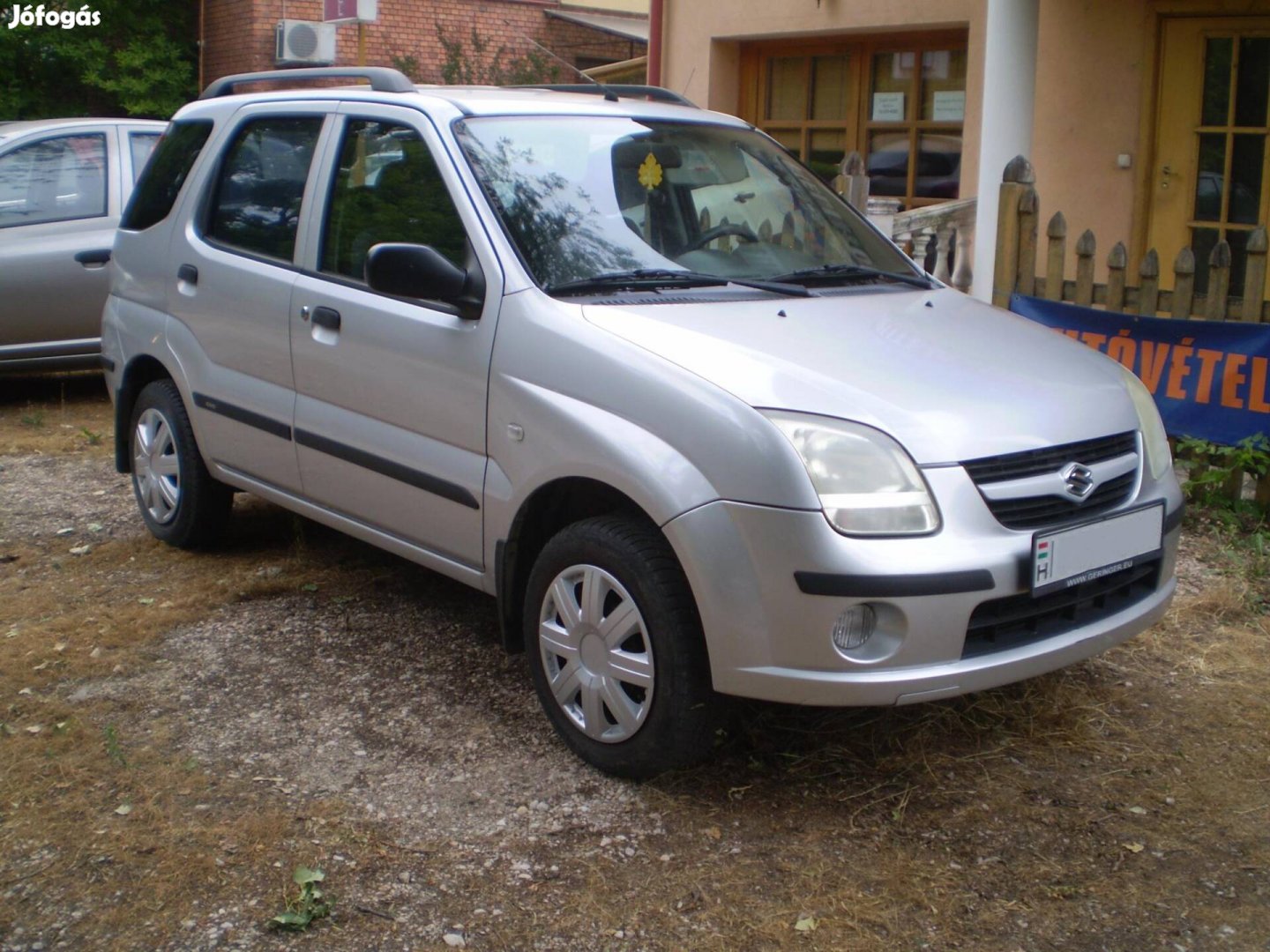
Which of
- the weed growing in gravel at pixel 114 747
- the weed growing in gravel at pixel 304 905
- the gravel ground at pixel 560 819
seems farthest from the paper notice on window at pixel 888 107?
the weed growing in gravel at pixel 304 905

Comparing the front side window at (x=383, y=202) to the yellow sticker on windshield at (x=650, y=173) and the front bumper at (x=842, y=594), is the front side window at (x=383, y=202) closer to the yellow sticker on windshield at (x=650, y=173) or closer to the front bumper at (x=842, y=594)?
the yellow sticker on windshield at (x=650, y=173)

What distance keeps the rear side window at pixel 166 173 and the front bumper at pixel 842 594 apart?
323 cm

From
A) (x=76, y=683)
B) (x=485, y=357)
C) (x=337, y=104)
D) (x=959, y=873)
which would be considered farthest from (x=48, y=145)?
(x=959, y=873)

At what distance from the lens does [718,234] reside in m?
4.48

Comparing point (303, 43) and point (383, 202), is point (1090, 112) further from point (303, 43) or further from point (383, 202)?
point (303, 43)

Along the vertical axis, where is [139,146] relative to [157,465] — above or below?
above

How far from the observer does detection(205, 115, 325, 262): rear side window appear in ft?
16.5

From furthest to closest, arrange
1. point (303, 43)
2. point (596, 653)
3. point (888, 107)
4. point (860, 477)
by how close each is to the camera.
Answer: point (303, 43), point (888, 107), point (596, 653), point (860, 477)

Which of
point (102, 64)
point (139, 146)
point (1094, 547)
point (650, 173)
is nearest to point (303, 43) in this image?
point (102, 64)

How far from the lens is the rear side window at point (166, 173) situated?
5.73 m

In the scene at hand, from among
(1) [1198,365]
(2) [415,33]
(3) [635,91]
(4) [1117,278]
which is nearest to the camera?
(3) [635,91]

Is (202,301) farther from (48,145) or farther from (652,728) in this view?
(48,145)

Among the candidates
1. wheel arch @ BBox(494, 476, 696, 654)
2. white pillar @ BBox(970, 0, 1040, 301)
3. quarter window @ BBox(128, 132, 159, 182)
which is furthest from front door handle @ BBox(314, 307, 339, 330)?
white pillar @ BBox(970, 0, 1040, 301)

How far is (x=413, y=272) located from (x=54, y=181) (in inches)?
237
